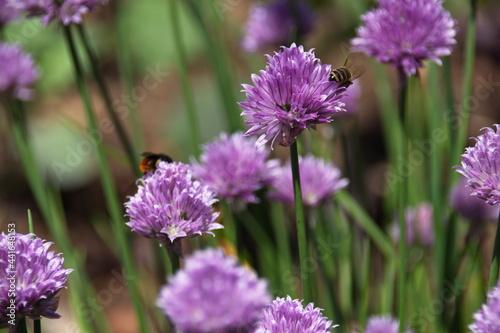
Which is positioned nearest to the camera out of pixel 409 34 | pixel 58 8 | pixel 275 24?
pixel 409 34

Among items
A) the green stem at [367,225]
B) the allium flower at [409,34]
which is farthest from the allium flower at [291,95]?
the green stem at [367,225]

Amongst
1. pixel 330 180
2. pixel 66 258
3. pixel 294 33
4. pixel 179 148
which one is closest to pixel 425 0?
pixel 294 33

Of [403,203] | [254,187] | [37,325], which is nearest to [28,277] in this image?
[37,325]

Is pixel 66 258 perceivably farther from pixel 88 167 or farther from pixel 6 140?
pixel 6 140

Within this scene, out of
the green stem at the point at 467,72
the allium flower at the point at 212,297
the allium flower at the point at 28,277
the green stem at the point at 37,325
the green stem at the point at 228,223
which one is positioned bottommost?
the allium flower at the point at 212,297

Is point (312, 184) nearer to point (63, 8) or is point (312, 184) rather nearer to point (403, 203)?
point (403, 203)

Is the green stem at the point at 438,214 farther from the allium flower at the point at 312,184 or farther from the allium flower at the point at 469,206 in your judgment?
the allium flower at the point at 312,184
